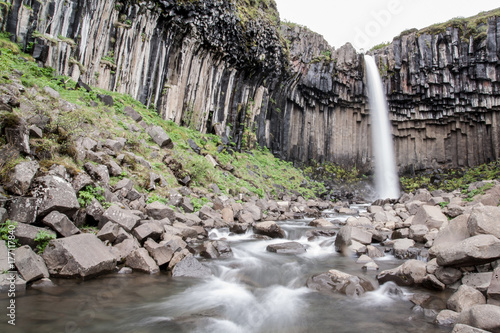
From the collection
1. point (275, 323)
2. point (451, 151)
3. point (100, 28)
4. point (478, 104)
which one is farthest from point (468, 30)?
point (275, 323)

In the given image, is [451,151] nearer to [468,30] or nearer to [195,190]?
[468,30]

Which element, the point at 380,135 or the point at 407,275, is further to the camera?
the point at 380,135

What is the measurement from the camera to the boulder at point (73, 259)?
15.2 ft

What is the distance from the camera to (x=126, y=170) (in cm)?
909

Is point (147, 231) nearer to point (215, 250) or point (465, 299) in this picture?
point (215, 250)

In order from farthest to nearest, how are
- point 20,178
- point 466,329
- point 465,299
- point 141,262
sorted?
point 141,262 < point 20,178 < point 465,299 < point 466,329

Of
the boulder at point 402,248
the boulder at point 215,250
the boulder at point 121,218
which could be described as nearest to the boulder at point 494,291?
the boulder at point 402,248

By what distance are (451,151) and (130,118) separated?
31.1m

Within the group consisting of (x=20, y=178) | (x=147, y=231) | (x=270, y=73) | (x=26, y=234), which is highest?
(x=270, y=73)

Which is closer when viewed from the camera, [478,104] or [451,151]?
[478,104]

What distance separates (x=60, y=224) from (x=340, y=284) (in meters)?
5.28

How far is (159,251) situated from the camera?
5809 millimetres

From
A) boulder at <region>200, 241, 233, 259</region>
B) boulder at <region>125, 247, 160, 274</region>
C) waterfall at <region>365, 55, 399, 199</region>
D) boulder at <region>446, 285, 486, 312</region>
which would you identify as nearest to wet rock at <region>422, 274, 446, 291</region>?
boulder at <region>446, 285, 486, 312</region>

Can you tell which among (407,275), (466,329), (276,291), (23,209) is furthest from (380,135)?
(23,209)
